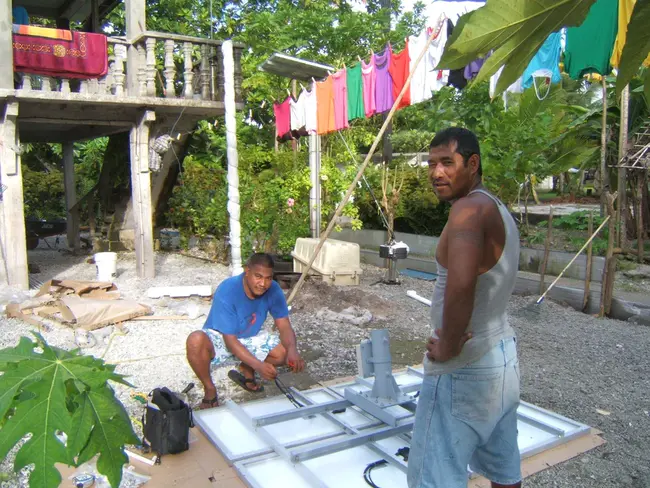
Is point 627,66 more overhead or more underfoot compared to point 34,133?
more underfoot

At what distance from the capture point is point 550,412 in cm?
411

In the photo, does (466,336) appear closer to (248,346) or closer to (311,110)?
(248,346)

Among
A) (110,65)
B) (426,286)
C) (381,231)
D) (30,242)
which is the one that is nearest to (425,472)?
(426,286)

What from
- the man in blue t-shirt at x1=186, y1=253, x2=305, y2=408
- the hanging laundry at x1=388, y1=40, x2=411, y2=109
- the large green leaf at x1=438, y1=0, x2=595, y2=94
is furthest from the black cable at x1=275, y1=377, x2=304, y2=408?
the hanging laundry at x1=388, y1=40, x2=411, y2=109

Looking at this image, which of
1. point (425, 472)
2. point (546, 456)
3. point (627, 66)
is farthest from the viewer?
point (546, 456)

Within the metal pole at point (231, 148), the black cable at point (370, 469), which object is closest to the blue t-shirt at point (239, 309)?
the black cable at point (370, 469)

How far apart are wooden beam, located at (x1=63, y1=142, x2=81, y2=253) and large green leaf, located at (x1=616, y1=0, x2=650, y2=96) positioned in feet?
44.2

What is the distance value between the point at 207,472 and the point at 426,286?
22.9 ft

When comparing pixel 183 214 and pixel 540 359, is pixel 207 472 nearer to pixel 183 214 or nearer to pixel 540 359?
pixel 540 359

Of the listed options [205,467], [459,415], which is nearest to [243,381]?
[205,467]

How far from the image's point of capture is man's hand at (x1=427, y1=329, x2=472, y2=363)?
213cm

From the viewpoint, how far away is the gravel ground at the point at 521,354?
370 cm

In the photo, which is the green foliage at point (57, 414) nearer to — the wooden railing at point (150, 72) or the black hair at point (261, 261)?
the black hair at point (261, 261)

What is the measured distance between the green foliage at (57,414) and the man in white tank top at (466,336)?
→ 114 cm
